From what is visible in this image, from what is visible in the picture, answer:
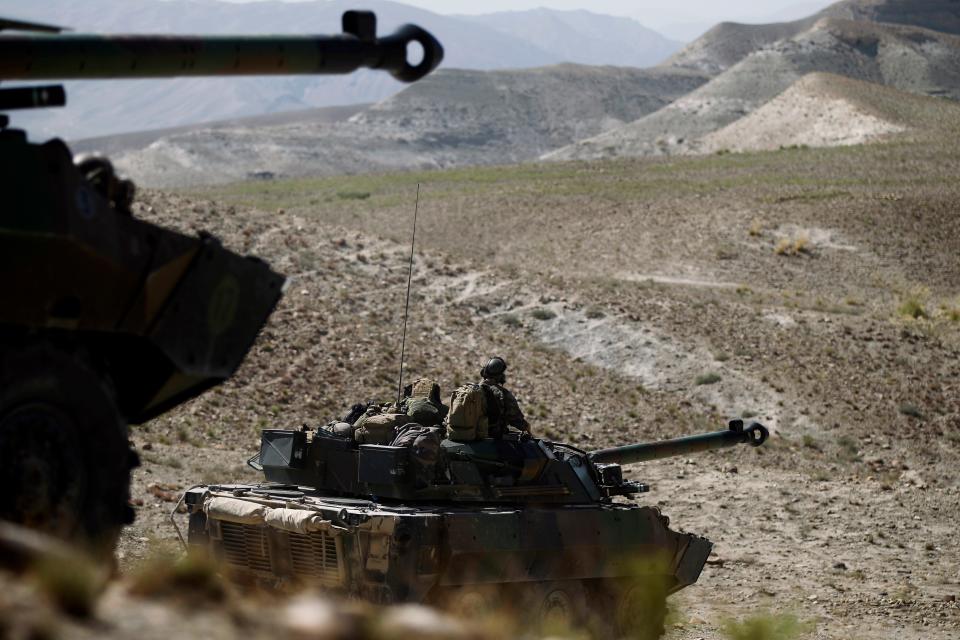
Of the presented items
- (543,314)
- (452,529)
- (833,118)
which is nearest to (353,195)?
(543,314)

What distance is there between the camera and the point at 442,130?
115m

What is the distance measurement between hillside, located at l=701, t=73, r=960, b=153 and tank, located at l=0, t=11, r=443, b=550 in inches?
2235

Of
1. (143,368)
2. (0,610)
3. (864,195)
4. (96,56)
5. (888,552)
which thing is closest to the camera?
(0,610)

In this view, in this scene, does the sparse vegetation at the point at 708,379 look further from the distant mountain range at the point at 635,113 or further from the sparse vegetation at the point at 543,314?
the distant mountain range at the point at 635,113

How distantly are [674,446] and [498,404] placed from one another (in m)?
2.90

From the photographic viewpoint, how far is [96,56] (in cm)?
704

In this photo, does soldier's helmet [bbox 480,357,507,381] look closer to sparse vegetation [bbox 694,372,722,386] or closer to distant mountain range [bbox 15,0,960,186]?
sparse vegetation [bbox 694,372,722,386]

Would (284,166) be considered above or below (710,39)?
below

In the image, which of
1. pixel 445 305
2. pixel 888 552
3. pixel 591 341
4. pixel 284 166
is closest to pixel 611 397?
pixel 591 341

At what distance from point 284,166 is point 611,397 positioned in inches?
2879

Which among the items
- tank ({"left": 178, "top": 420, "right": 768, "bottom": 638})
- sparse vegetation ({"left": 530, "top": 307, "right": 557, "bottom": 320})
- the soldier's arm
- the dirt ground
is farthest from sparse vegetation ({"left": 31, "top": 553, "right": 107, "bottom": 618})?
sparse vegetation ({"left": 530, "top": 307, "right": 557, "bottom": 320})

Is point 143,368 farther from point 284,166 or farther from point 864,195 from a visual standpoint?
point 284,166

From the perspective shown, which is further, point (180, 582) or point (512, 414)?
point (512, 414)

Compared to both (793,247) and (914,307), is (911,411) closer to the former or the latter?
(914,307)
